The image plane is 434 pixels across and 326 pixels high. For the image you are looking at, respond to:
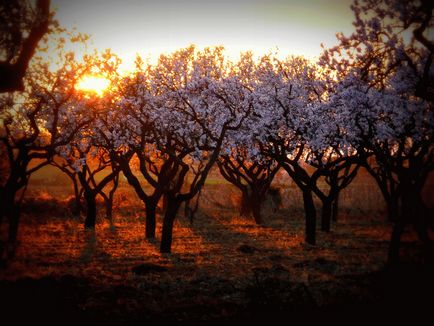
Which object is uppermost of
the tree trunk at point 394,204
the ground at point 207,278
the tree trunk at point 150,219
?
the tree trunk at point 394,204

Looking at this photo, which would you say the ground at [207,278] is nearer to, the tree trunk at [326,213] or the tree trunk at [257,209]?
the tree trunk at [326,213]

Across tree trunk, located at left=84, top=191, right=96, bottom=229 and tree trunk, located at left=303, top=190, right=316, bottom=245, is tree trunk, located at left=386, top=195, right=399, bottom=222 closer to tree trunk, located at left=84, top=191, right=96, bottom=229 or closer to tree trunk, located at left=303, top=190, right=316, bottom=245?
tree trunk, located at left=303, top=190, right=316, bottom=245

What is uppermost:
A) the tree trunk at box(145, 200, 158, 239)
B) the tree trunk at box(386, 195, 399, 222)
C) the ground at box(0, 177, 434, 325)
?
the tree trunk at box(386, 195, 399, 222)

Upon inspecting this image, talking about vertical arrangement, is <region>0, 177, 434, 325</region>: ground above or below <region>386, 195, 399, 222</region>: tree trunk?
below

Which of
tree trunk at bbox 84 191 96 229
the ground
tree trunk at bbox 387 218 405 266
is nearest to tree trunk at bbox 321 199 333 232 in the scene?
the ground

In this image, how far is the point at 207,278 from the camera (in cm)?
1372

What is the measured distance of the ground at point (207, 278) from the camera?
9641 mm

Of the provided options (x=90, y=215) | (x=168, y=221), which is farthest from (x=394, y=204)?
(x=90, y=215)

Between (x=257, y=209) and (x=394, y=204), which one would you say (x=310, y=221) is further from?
(x=257, y=209)

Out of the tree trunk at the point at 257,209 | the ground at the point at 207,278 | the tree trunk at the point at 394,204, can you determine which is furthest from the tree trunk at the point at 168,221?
the tree trunk at the point at 257,209

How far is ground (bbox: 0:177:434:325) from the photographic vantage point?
31.6 ft

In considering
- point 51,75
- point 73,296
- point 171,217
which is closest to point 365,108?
point 171,217

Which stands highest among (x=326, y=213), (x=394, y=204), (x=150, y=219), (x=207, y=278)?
(x=394, y=204)

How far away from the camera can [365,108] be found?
17.5 m
